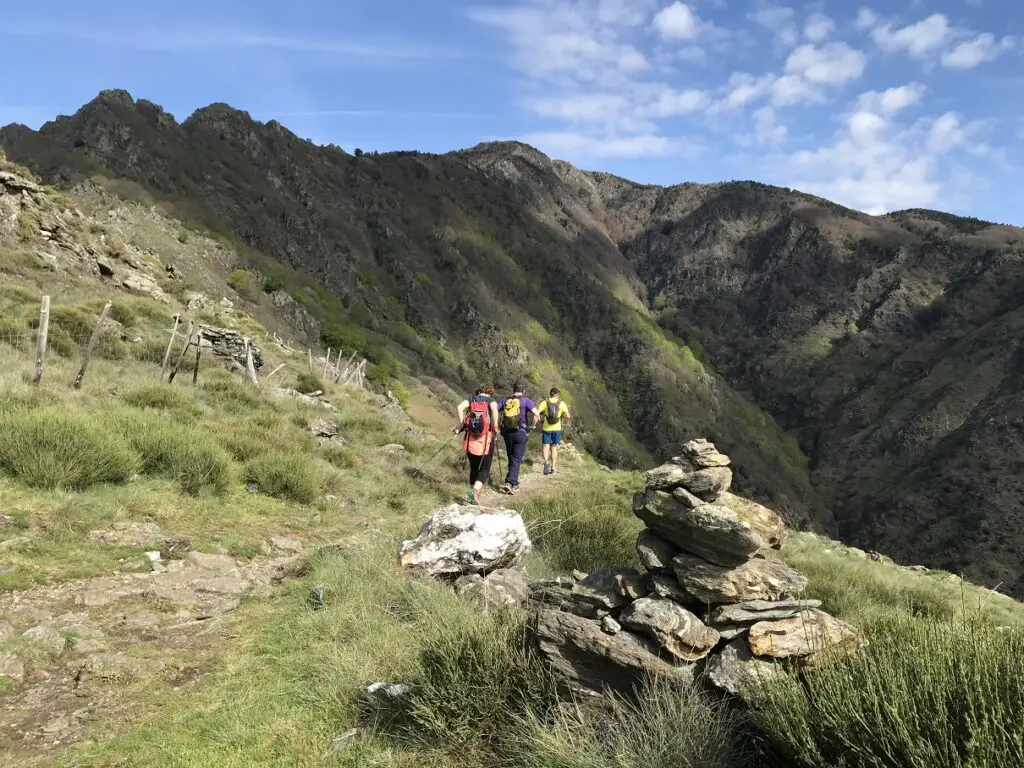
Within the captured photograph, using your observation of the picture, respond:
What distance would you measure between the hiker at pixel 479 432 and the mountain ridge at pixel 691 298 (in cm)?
3833

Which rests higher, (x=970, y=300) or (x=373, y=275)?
(x=970, y=300)

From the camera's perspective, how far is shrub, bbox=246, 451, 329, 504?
8781 millimetres

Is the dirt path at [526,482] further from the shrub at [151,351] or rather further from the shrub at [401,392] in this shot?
the shrub at [401,392]

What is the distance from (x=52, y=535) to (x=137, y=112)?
57853 millimetres

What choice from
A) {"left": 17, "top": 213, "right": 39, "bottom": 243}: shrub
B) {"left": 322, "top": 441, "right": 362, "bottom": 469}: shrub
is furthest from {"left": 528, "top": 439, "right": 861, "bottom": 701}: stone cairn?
{"left": 17, "top": 213, "right": 39, "bottom": 243}: shrub

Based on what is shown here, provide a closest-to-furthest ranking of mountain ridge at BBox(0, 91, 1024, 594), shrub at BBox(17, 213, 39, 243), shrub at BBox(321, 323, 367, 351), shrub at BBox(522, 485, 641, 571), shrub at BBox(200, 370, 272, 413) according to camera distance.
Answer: shrub at BBox(522, 485, 641, 571), shrub at BBox(200, 370, 272, 413), shrub at BBox(17, 213, 39, 243), shrub at BBox(321, 323, 367, 351), mountain ridge at BBox(0, 91, 1024, 594)

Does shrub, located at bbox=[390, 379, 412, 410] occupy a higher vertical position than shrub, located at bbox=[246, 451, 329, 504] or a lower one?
lower

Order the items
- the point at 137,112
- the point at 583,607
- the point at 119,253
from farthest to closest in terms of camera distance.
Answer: the point at 137,112 → the point at 119,253 → the point at 583,607

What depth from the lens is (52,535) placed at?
575cm

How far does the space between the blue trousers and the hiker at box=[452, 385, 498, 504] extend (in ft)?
2.77

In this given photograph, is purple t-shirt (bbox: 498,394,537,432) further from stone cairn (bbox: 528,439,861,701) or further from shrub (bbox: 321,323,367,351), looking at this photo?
shrub (bbox: 321,323,367,351)

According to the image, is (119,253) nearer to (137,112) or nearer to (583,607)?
(583,607)

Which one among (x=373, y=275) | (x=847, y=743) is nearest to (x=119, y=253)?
(x=847, y=743)

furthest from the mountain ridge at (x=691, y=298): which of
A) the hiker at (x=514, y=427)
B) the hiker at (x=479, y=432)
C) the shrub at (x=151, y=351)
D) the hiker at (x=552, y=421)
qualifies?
the hiker at (x=479, y=432)
